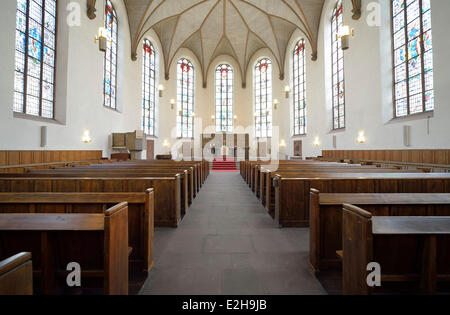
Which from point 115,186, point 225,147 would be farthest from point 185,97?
point 115,186

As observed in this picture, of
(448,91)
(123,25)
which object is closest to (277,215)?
(448,91)

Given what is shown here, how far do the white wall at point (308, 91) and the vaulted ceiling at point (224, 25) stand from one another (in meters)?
0.69

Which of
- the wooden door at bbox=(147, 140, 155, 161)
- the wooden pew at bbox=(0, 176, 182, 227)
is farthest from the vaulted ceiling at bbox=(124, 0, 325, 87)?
the wooden pew at bbox=(0, 176, 182, 227)

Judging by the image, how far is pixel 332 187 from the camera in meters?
3.58

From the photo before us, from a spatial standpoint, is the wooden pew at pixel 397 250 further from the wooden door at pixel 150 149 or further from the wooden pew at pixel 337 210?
the wooden door at pixel 150 149

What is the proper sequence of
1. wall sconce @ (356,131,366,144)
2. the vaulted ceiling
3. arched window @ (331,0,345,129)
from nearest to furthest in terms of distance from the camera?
wall sconce @ (356,131,366,144)
arched window @ (331,0,345,129)
the vaulted ceiling

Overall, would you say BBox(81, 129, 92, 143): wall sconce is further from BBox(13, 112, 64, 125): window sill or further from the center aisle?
the center aisle

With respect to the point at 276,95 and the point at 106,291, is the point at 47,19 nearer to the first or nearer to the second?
the point at 106,291

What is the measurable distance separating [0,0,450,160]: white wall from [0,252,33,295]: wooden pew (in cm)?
714

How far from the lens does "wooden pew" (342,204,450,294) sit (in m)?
1.51

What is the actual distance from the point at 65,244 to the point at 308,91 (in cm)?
1568

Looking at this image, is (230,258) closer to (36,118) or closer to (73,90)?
(36,118)

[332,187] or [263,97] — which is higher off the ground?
[263,97]

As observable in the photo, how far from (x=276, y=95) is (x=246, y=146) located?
4898 millimetres
